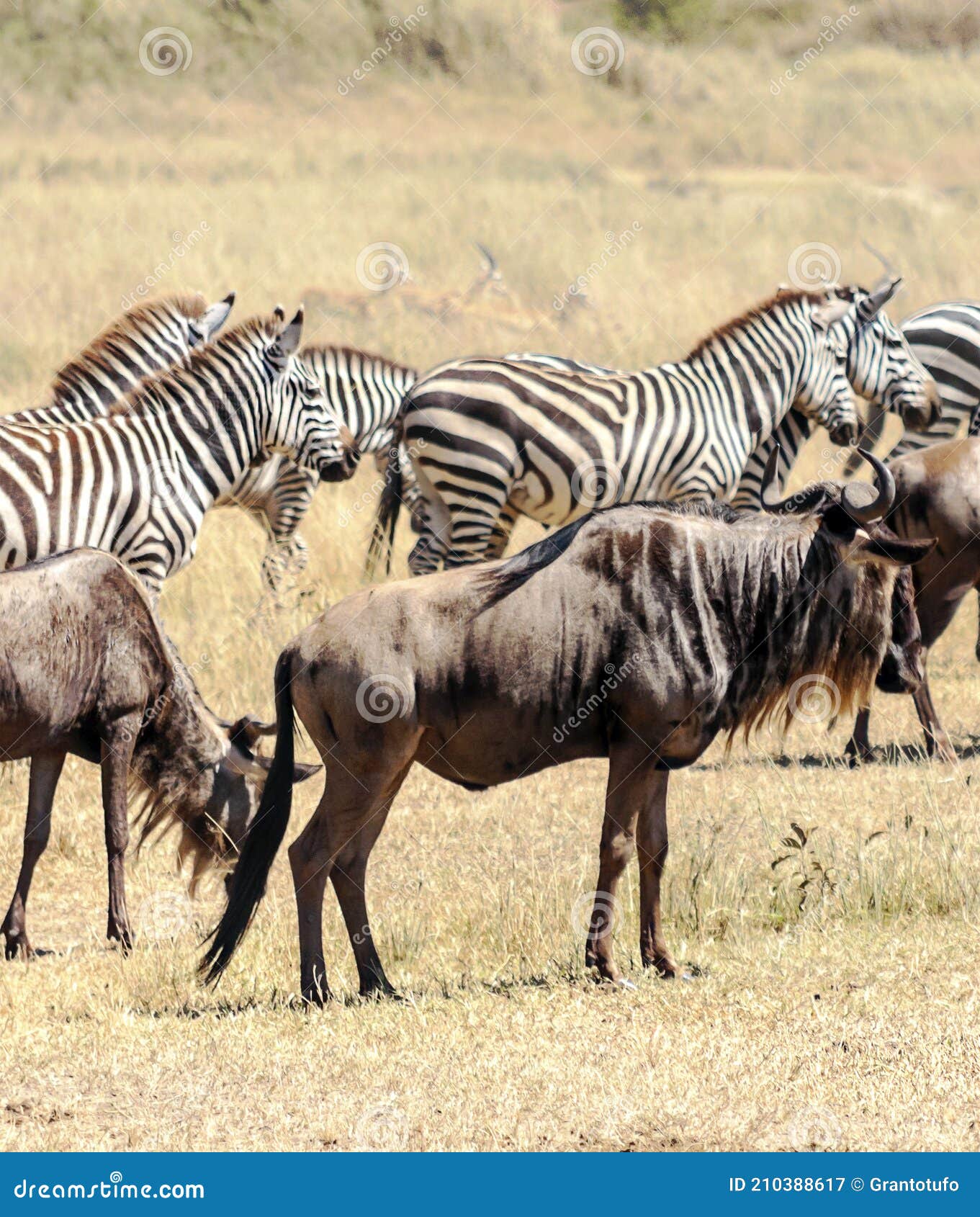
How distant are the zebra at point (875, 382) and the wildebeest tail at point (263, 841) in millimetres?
5940

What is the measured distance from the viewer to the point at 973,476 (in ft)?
27.5

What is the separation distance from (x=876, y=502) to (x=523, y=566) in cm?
114

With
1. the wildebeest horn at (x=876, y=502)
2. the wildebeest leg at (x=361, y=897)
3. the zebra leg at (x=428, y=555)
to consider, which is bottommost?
the wildebeest leg at (x=361, y=897)

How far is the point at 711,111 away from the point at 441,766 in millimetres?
39219

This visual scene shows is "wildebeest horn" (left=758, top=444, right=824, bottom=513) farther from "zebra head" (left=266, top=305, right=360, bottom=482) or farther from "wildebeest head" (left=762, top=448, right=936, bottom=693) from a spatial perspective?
"zebra head" (left=266, top=305, right=360, bottom=482)

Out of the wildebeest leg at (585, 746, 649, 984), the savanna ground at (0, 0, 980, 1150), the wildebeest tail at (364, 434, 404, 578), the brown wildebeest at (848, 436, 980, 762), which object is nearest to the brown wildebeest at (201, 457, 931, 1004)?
the wildebeest leg at (585, 746, 649, 984)

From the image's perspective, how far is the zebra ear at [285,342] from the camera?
27.9 ft

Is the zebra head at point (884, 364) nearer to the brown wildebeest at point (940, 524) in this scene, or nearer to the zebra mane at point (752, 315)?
the zebra mane at point (752, 315)

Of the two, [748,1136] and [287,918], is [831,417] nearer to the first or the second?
[287,918]

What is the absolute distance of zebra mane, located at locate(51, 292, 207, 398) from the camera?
9.23 meters

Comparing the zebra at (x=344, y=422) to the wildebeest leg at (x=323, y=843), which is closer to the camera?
the wildebeest leg at (x=323, y=843)

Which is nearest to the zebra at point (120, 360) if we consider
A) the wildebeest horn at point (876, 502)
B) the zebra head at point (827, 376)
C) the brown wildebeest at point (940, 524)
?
the zebra head at point (827, 376)

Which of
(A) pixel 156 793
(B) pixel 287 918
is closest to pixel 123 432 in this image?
(A) pixel 156 793

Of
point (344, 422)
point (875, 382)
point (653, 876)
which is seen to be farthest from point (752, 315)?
point (653, 876)
